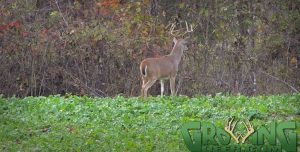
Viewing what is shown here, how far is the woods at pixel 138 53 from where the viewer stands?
67.2ft

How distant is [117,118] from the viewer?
13188 mm

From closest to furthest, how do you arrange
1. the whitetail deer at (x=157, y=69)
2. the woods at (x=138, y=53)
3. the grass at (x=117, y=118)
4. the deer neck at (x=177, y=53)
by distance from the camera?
the grass at (x=117, y=118) → the whitetail deer at (x=157, y=69) → the deer neck at (x=177, y=53) → the woods at (x=138, y=53)

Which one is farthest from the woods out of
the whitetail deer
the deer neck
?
the whitetail deer

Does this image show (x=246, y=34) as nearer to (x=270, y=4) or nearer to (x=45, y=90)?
(x=270, y=4)

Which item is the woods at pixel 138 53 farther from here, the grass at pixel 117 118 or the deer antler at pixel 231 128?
the deer antler at pixel 231 128

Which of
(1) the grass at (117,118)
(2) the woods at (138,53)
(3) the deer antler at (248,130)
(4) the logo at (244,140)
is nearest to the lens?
(4) the logo at (244,140)

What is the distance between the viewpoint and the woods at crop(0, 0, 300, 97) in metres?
20.5

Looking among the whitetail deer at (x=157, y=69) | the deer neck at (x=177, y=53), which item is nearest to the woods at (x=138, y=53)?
the deer neck at (x=177, y=53)

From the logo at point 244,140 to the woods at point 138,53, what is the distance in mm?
9033

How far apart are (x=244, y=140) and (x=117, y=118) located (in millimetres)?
3205

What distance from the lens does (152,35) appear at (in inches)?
861

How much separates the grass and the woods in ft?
15.3

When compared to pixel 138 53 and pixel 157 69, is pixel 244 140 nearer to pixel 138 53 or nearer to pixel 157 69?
pixel 157 69

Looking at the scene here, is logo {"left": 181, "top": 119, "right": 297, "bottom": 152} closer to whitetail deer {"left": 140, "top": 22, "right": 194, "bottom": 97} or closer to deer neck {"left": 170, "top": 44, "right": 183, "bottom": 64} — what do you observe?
whitetail deer {"left": 140, "top": 22, "right": 194, "bottom": 97}
